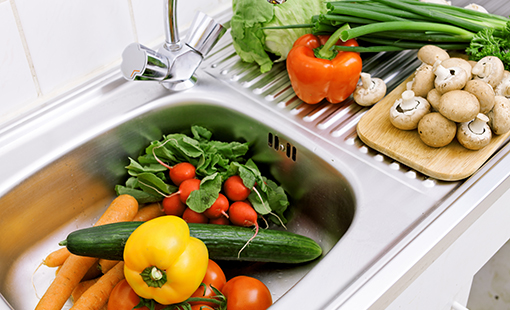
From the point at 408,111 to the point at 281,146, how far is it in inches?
9.8

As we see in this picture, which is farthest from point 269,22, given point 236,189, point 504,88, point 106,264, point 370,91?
point 106,264

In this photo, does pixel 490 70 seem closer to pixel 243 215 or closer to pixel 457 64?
pixel 457 64

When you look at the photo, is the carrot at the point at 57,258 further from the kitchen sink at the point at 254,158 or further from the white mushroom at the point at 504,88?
the white mushroom at the point at 504,88

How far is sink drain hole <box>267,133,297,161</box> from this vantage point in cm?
90

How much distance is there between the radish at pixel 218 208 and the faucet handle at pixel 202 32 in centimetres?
32

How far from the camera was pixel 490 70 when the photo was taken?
827 mm

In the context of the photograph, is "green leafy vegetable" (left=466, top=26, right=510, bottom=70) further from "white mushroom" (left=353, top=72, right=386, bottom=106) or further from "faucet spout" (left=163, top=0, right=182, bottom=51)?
"faucet spout" (left=163, top=0, right=182, bottom=51)

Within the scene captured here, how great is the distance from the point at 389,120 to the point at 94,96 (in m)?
0.60

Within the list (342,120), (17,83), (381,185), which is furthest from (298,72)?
(17,83)

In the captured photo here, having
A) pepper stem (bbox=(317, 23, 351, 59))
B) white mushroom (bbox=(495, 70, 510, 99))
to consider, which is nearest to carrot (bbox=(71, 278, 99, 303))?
pepper stem (bbox=(317, 23, 351, 59))

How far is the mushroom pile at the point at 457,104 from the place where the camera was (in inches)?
30.2

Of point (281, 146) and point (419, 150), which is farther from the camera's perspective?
point (281, 146)

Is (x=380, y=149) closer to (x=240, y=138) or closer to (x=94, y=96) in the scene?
(x=240, y=138)

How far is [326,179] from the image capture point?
0.86 metres
